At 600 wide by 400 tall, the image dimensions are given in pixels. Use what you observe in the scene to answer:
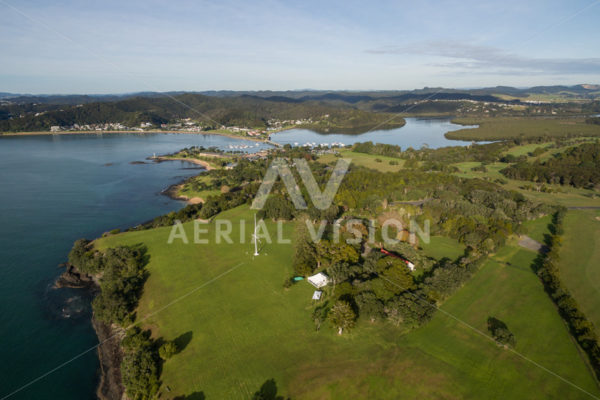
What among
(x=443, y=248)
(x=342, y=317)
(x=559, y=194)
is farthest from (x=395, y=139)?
(x=342, y=317)

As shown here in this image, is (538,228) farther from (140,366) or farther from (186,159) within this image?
(186,159)

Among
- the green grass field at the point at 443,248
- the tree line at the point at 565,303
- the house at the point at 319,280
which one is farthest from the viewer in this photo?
the green grass field at the point at 443,248

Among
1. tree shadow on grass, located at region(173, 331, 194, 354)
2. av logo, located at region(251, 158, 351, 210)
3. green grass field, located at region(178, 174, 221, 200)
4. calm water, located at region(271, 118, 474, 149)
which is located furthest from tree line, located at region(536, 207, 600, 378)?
calm water, located at region(271, 118, 474, 149)

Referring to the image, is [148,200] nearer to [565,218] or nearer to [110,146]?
[565,218]

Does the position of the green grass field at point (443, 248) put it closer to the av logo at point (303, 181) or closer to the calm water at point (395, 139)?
the av logo at point (303, 181)

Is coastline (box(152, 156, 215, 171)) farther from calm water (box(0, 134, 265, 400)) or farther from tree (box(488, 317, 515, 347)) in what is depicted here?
tree (box(488, 317, 515, 347))

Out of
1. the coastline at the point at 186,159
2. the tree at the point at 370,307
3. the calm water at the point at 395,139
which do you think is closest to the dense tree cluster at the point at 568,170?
the calm water at the point at 395,139
